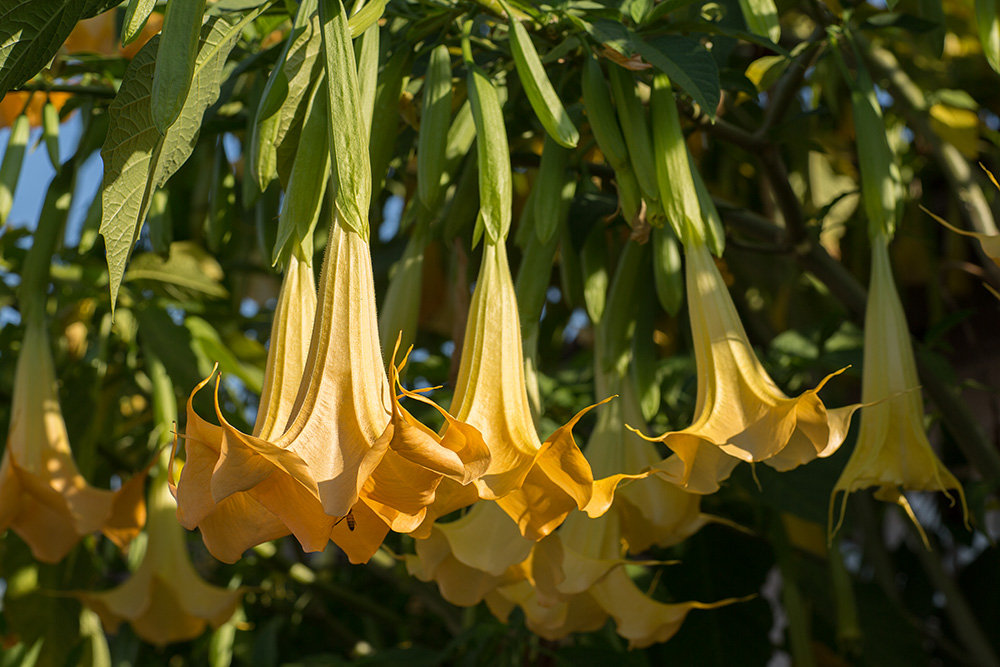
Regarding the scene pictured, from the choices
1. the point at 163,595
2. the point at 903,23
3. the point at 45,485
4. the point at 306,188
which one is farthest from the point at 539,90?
the point at 163,595

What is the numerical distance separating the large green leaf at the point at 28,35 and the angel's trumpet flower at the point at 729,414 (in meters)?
0.38

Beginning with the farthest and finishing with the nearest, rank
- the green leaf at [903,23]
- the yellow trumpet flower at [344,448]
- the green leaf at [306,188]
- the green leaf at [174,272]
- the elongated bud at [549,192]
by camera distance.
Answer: the green leaf at [174,272] < the green leaf at [903,23] < the elongated bud at [549,192] < the green leaf at [306,188] < the yellow trumpet flower at [344,448]

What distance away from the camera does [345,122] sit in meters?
0.42

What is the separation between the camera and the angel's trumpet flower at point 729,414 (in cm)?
47

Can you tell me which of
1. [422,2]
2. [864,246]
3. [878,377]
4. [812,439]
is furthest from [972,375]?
[422,2]

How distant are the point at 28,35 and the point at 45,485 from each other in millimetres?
368

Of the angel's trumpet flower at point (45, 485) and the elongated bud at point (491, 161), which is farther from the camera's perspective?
the angel's trumpet flower at point (45, 485)

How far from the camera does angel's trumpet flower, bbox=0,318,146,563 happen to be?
660 mm

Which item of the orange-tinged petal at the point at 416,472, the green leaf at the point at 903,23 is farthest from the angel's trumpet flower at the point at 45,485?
the green leaf at the point at 903,23

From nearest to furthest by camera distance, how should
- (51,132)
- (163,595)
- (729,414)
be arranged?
(729,414) → (51,132) → (163,595)

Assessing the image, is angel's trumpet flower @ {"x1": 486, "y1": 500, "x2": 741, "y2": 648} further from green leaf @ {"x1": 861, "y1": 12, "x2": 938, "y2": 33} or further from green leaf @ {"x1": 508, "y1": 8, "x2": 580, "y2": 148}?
green leaf @ {"x1": 861, "y1": 12, "x2": 938, "y2": 33}

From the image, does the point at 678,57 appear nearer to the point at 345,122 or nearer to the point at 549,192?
the point at 549,192

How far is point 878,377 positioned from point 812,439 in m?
0.14

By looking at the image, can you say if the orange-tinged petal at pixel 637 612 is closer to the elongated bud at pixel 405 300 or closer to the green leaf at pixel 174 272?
the elongated bud at pixel 405 300
